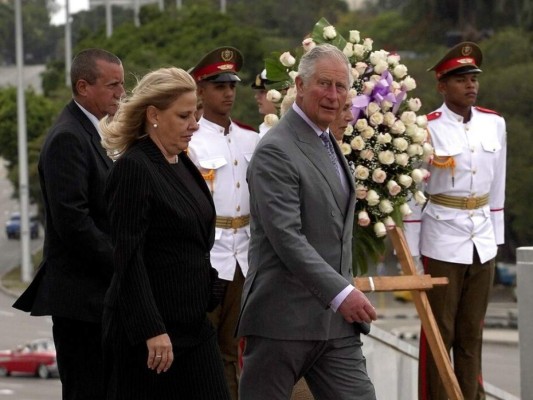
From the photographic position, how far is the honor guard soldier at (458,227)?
890cm

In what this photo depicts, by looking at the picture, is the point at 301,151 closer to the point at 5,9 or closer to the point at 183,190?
the point at 183,190

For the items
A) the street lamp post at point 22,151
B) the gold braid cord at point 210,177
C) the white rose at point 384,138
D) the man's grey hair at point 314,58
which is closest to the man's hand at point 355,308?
→ the man's grey hair at point 314,58

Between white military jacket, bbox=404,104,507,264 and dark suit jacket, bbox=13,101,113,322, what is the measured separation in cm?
247

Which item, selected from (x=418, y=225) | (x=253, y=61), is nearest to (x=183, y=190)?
(x=418, y=225)

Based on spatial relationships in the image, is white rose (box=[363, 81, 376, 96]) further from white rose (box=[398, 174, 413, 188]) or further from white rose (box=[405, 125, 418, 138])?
white rose (box=[398, 174, 413, 188])

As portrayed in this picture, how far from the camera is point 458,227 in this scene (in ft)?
29.1

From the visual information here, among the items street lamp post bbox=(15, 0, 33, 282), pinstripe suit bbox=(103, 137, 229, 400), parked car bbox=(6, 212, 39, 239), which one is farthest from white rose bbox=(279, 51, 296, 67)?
parked car bbox=(6, 212, 39, 239)

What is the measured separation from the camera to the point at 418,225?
29.4 feet

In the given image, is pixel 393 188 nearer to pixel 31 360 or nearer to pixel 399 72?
pixel 399 72

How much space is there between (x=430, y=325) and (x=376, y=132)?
1022mm

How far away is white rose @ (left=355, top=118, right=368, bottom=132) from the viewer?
8.12 metres

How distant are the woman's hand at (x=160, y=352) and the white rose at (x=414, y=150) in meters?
2.71

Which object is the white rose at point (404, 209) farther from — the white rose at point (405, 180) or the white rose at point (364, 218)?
the white rose at point (364, 218)

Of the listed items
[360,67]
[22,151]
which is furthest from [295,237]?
[22,151]
